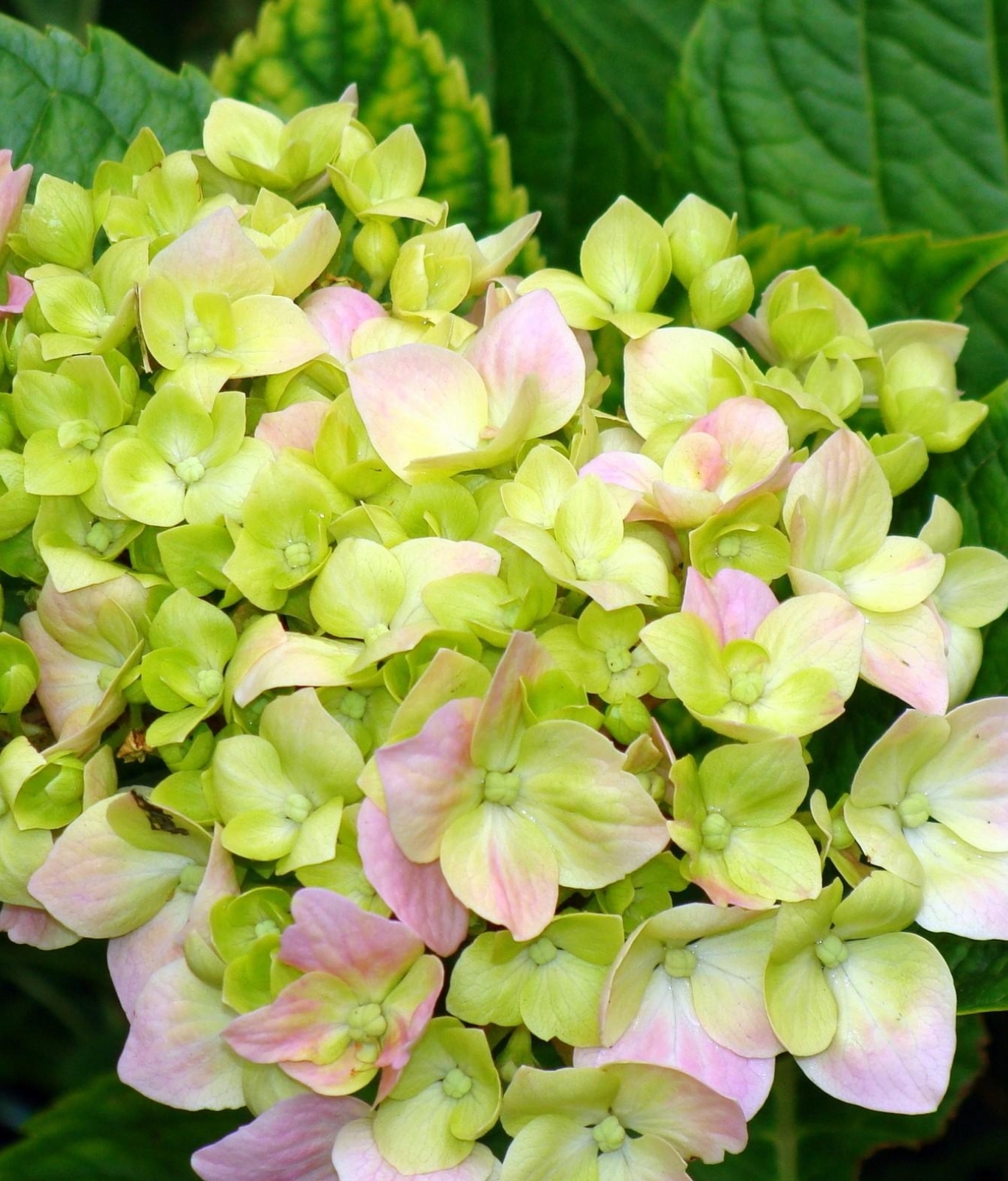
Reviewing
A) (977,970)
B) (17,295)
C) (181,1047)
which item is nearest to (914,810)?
(977,970)

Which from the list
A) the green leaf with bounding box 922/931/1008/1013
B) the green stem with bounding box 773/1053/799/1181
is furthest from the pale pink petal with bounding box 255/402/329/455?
the green stem with bounding box 773/1053/799/1181

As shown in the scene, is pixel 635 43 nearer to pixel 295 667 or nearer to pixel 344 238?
pixel 344 238

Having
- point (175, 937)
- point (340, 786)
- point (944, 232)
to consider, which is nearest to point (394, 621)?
point (340, 786)

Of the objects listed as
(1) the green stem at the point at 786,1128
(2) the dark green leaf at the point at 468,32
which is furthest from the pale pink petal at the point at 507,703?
(2) the dark green leaf at the point at 468,32

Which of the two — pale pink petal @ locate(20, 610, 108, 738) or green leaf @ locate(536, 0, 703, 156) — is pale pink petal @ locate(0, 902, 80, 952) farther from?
green leaf @ locate(536, 0, 703, 156)

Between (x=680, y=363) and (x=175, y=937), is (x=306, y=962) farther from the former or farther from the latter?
(x=680, y=363)

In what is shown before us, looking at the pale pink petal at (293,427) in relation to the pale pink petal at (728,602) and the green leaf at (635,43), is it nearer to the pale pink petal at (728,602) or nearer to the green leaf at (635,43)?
the pale pink petal at (728,602)
